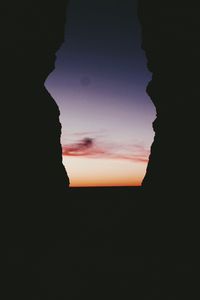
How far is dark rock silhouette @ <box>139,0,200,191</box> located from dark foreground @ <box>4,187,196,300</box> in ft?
8.41

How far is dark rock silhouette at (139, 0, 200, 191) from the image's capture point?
59.2 ft

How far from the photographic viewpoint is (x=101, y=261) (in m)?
16.4

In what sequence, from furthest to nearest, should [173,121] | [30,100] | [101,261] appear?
[173,121], [30,100], [101,261]

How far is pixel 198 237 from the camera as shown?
16312 millimetres

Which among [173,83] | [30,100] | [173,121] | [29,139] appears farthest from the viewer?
[173,121]

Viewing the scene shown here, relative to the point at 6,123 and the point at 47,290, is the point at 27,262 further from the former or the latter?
the point at 6,123

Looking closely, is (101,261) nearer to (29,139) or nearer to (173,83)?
(29,139)

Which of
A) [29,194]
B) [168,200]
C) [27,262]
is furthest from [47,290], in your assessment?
[168,200]

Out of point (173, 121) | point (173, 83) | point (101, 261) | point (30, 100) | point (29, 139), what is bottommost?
point (101, 261)

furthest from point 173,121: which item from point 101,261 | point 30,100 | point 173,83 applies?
point 101,261

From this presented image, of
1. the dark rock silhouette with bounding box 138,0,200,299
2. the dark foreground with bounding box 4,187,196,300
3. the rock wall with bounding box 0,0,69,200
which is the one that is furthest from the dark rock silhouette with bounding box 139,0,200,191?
the rock wall with bounding box 0,0,69,200

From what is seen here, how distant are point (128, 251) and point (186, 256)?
3.33m

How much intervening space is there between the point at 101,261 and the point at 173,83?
9653mm

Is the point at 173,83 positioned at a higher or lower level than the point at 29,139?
higher
